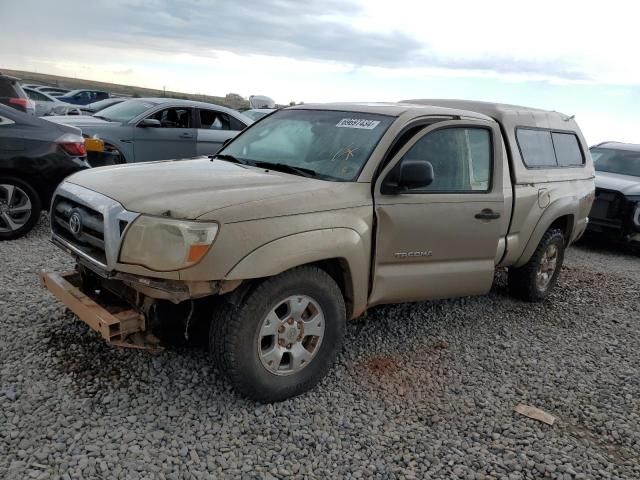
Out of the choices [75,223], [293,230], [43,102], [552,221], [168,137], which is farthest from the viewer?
[43,102]

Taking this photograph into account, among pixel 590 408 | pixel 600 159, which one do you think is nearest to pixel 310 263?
pixel 590 408

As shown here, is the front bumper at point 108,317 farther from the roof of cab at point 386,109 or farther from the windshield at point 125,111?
the windshield at point 125,111

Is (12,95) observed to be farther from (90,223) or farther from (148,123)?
(90,223)

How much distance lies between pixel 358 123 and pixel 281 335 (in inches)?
67.1

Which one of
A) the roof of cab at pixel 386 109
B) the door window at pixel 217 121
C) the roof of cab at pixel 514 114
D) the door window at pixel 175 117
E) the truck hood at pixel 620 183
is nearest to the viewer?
the roof of cab at pixel 386 109

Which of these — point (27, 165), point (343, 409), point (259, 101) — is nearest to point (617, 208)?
point (343, 409)

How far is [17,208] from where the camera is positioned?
20.1ft

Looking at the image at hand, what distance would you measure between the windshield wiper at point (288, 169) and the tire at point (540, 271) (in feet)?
9.31

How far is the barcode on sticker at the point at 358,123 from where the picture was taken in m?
4.02

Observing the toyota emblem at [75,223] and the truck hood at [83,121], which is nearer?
the toyota emblem at [75,223]

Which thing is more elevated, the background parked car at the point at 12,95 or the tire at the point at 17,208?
the background parked car at the point at 12,95

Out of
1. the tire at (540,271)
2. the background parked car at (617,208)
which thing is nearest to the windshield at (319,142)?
the tire at (540,271)

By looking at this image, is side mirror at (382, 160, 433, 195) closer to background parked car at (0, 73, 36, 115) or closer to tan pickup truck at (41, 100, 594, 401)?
tan pickup truck at (41, 100, 594, 401)

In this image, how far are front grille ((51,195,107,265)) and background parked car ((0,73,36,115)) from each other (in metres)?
6.11
